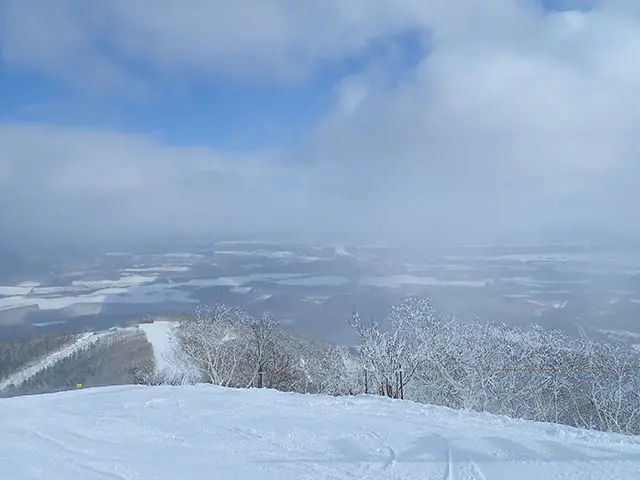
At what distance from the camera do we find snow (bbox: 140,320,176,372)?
28406mm

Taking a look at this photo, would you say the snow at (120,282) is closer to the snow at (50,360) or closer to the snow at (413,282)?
the snow at (50,360)

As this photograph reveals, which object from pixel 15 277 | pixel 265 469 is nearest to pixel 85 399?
pixel 265 469

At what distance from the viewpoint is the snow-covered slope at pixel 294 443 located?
17.7 ft

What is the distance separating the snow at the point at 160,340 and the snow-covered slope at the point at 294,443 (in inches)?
762

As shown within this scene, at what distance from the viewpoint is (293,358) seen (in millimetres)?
23547

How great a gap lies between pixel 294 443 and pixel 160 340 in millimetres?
29351

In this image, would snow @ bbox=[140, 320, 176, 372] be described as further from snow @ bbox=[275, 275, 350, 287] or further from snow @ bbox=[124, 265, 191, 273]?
snow @ bbox=[124, 265, 191, 273]

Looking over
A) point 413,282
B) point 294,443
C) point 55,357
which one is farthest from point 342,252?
point 294,443

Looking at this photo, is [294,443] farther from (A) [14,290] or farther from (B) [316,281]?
(B) [316,281]

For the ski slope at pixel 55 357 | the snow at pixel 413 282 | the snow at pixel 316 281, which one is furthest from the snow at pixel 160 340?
the snow at pixel 413 282

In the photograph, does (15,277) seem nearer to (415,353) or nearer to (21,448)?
(415,353)

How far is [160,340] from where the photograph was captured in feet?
109

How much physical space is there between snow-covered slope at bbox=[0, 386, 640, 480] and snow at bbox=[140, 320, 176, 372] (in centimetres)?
1934

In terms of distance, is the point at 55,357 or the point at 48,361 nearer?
the point at 48,361
